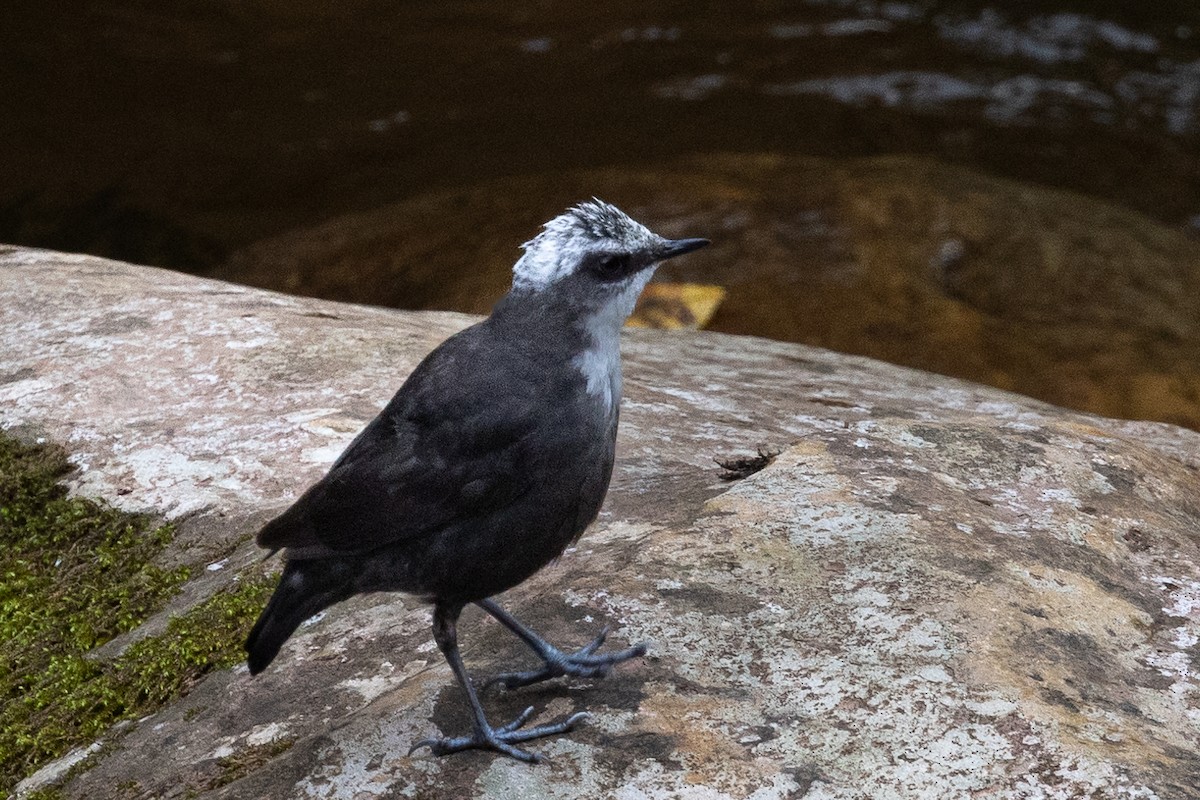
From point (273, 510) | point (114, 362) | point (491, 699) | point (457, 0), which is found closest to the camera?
point (491, 699)

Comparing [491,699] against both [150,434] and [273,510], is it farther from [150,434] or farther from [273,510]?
[150,434]

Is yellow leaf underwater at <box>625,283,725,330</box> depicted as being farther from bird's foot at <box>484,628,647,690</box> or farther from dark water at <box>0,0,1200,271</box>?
bird's foot at <box>484,628,647,690</box>

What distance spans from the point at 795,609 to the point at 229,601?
1.59 meters

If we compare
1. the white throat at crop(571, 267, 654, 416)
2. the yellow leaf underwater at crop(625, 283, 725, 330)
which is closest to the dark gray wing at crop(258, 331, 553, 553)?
the white throat at crop(571, 267, 654, 416)

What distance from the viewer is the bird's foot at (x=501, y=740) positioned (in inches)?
104

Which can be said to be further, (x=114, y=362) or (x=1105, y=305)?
(x=1105, y=305)

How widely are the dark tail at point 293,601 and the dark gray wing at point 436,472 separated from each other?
6 centimetres

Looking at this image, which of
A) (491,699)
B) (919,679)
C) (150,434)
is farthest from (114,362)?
(919,679)

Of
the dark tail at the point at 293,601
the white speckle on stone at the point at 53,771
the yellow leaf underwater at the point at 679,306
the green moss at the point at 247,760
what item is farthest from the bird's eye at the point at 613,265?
the yellow leaf underwater at the point at 679,306

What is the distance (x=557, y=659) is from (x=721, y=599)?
468 mm

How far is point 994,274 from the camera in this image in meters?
8.77

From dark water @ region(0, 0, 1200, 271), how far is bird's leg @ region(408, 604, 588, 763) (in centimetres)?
783

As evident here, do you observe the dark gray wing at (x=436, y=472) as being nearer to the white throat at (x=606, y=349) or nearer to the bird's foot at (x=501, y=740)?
the white throat at (x=606, y=349)

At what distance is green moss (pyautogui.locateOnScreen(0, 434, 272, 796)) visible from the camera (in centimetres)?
317
